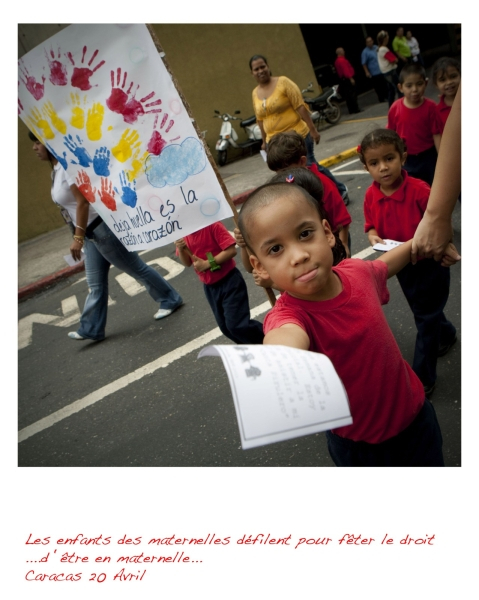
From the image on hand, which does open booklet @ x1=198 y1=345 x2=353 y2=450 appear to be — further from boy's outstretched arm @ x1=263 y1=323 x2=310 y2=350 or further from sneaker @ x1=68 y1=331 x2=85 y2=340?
sneaker @ x1=68 y1=331 x2=85 y2=340

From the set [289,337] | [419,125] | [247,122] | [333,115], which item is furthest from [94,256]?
[333,115]

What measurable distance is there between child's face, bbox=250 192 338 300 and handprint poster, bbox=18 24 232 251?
1.30 meters

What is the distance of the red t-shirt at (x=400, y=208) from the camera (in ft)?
8.91

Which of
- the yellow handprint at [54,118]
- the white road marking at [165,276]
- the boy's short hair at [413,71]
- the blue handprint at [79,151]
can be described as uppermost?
the yellow handprint at [54,118]

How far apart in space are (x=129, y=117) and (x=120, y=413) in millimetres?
2021

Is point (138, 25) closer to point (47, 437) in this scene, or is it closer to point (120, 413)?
point (120, 413)

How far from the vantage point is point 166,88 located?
268 centimetres

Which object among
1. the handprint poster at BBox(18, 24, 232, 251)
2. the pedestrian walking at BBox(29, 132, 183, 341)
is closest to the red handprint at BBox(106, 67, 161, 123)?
the handprint poster at BBox(18, 24, 232, 251)

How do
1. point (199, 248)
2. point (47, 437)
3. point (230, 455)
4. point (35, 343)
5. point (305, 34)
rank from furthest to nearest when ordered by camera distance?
point (305, 34) < point (35, 343) < point (47, 437) < point (199, 248) < point (230, 455)

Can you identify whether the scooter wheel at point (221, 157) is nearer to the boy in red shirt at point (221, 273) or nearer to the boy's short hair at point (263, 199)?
the boy in red shirt at point (221, 273)

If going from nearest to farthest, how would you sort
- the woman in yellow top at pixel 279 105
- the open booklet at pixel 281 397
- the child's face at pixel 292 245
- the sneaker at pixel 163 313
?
the open booklet at pixel 281 397 < the child's face at pixel 292 245 < the sneaker at pixel 163 313 < the woman in yellow top at pixel 279 105

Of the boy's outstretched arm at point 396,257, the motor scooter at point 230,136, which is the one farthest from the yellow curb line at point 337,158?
the boy's outstretched arm at point 396,257

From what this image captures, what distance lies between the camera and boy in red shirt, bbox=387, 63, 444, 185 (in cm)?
446


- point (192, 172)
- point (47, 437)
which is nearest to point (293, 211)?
point (192, 172)
